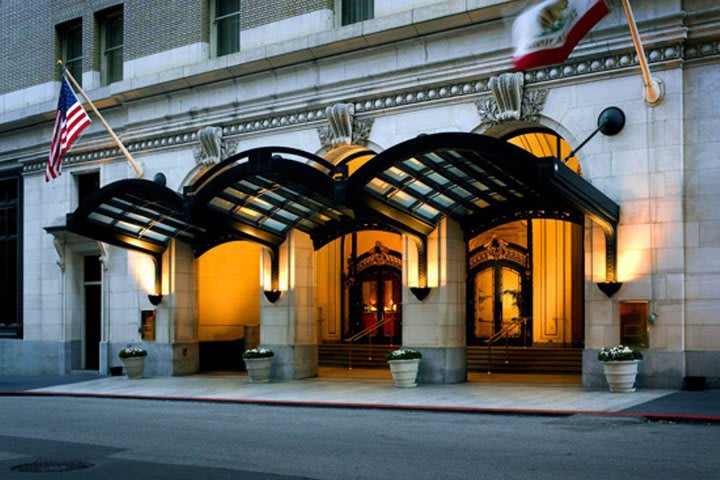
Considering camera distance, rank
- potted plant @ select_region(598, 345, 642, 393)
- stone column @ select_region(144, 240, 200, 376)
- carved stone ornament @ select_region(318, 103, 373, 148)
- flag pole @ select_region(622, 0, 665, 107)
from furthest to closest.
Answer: stone column @ select_region(144, 240, 200, 376), carved stone ornament @ select_region(318, 103, 373, 148), potted plant @ select_region(598, 345, 642, 393), flag pole @ select_region(622, 0, 665, 107)

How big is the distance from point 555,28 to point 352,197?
5.62 meters

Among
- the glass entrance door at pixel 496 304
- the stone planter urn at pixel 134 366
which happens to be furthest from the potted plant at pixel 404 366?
the stone planter urn at pixel 134 366

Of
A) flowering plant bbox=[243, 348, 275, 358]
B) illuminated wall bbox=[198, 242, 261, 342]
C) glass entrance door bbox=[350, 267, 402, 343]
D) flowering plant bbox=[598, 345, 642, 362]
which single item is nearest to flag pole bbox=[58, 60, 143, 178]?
illuminated wall bbox=[198, 242, 261, 342]

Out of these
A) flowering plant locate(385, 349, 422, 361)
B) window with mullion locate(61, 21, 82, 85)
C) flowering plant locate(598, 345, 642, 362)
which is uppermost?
window with mullion locate(61, 21, 82, 85)

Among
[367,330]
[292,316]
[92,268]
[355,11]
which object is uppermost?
[355,11]

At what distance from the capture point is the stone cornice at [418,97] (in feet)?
65.3

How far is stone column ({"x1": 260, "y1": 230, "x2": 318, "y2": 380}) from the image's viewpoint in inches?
1023

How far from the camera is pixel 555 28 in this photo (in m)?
18.0

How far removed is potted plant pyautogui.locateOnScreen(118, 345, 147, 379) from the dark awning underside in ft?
A: 10.1

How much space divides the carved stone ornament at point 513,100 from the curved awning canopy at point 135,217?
8312mm

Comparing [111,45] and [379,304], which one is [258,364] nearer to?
[379,304]

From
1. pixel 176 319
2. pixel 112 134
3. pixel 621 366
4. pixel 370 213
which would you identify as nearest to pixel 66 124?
pixel 112 134

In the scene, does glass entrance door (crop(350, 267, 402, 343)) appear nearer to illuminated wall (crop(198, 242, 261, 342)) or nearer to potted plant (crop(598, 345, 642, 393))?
illuminated wall (crop(198, 242, 261, 342))

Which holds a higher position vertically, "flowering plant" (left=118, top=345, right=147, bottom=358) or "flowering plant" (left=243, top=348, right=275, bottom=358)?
"flowering plant" (left=243, top=348, right=275, bottom=358)
